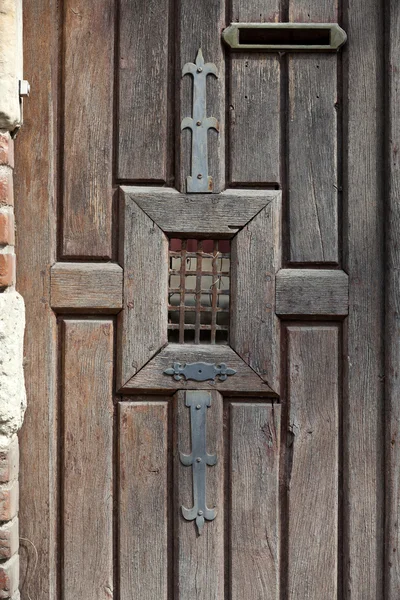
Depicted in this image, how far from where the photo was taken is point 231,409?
1.43 meters

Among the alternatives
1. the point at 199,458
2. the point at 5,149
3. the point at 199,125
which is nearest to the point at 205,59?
the point at 199,125

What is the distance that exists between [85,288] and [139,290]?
0.13 meters

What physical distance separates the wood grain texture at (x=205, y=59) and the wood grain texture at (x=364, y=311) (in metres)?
0.31

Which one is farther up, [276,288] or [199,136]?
[199,136]

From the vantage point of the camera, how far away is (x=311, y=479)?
142cm

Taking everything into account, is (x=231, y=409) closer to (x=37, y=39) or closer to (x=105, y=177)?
(x=105, y=177)

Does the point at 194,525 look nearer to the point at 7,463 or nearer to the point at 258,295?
the point at 7,463

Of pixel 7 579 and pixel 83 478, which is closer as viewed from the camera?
pixel 7 579

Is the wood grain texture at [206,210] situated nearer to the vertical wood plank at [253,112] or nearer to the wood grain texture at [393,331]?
the vertical wood plank at [253,112]

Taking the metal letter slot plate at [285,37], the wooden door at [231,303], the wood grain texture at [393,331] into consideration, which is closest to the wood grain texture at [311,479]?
the wooden door at [231,303]

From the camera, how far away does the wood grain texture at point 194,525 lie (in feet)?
4.63

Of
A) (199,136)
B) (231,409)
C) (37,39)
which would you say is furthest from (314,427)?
(37,39)

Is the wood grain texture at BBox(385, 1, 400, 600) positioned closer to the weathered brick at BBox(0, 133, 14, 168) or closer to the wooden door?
the wooden door

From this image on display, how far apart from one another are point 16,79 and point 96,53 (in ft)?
0.72
